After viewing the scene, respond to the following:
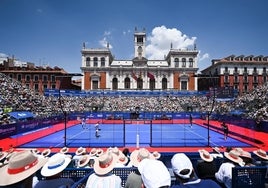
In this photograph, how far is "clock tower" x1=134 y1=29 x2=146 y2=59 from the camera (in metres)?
88.4

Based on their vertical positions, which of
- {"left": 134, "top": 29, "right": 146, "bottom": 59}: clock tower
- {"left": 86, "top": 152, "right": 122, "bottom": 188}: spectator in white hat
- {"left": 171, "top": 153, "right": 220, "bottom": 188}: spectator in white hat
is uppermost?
{"left": 134, "top": 29, "right": 146, "bottom": 59}: clock tower

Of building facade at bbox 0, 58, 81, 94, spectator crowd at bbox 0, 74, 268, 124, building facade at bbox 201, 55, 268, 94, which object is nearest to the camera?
spectator crowd at bbox 0, 74, 268, 124

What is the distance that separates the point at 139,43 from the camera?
8931 cm

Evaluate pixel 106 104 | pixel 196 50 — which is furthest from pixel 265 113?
pixel 196 50

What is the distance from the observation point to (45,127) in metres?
34.7

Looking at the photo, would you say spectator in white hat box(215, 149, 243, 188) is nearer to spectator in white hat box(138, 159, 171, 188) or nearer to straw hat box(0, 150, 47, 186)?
spectator in white hat box(138, 159, 171, 188)

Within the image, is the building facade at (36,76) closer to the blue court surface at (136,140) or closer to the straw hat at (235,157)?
the blue court surface at (136,140)

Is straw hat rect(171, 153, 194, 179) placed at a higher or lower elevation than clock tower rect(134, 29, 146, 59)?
lower

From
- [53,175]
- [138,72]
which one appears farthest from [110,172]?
[138,72]

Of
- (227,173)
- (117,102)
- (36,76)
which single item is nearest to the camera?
(227,173)

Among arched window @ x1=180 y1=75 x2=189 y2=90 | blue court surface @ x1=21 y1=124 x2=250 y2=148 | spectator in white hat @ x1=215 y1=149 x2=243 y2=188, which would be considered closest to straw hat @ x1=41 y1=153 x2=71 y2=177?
spectator in white hat @ x1=215 y1=149 x2=243 y2=188

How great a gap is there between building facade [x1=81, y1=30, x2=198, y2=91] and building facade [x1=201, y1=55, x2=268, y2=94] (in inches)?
528

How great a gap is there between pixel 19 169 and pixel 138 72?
77.8 m

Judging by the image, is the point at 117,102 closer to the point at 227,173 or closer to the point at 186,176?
the point at 227,173
